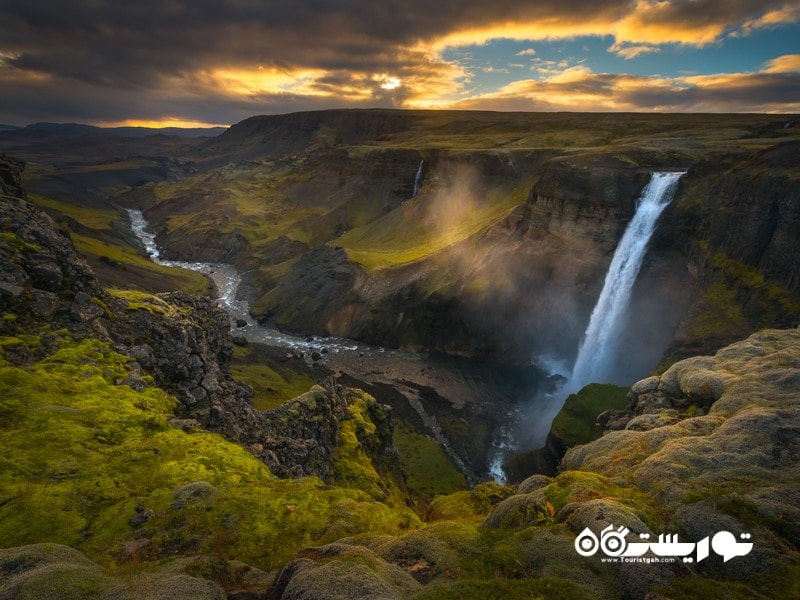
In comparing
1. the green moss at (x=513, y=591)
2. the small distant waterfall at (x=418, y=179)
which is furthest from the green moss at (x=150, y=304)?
the small distant waterfall at (x=418, y=179)

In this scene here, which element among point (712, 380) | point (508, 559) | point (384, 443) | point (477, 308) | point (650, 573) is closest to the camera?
point (650, 573)

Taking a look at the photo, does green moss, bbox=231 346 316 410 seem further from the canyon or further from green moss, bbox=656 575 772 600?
green moss, bbox=656 575 772 600

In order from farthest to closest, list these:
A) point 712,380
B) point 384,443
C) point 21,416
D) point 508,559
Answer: point 384,443 → point 712,380 → point 21,416 → point 508,559

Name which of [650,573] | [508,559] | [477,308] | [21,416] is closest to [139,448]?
[21,416]

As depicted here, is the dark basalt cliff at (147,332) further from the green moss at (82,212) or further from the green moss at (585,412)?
the green moss at (82,212)

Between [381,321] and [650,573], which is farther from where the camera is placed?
[381,321]

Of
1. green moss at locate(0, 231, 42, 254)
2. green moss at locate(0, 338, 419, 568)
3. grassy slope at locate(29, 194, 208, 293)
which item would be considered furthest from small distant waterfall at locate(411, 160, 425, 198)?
green moss at locate(0, 338, 419, 568)

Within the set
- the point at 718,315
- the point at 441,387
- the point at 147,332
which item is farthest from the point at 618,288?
the point at 147,332

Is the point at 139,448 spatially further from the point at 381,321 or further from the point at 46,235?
the point at 381,321

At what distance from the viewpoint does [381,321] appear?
3337 inches

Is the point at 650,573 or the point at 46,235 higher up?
the point at 46,235

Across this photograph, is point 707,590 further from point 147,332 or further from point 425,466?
point 425,466

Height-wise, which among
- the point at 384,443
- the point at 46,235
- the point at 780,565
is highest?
the point at 46,235

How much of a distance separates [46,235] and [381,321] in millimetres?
61443
